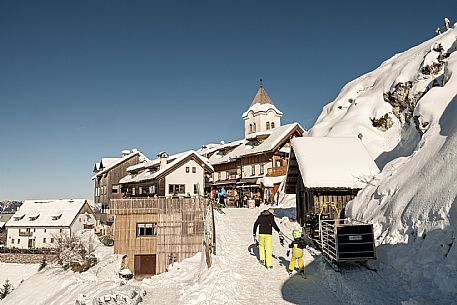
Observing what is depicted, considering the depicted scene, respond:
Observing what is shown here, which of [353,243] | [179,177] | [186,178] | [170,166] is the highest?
[170,166]

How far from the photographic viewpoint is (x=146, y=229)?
2755 cm

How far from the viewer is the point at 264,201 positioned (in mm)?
38188

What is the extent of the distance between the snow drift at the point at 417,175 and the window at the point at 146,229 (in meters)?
16.2

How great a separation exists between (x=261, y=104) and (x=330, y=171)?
150ft

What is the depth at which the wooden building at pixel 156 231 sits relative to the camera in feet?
89.3

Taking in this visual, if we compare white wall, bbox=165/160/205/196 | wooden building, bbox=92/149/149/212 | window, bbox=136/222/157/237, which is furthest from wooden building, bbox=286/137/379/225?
wooden building, bbox=92/149/149/212

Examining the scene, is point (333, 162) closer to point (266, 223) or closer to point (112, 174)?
point (266, 223)

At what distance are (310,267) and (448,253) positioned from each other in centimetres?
462

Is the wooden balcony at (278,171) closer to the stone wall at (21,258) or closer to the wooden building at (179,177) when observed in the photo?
the wooden building at (179,177)

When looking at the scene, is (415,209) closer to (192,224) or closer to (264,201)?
(192,224)

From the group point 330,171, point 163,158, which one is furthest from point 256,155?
point 330,171

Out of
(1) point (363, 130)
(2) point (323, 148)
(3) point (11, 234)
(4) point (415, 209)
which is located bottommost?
(3) point (11, 234)

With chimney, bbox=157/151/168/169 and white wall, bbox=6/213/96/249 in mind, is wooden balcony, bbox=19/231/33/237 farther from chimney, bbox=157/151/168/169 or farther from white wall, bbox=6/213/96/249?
chimney, bbox=157/151/168/169

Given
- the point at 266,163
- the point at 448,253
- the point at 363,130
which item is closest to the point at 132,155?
the point at 266,163
